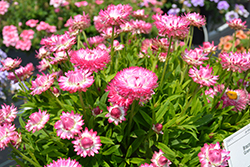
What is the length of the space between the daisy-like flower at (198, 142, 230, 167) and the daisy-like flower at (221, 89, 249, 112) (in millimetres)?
358

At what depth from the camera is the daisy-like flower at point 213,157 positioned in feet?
2.88

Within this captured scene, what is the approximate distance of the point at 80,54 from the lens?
3.30 ft

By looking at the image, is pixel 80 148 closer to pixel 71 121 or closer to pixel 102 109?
pixel 71 121

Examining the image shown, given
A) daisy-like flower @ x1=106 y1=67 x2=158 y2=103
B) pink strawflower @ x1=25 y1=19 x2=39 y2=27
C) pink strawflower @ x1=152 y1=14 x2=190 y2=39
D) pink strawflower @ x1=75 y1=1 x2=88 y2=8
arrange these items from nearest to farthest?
1. daisy-like flower @ x1=106 y1=67 x2=158 y2=103
2. pink strawflower @ x1=152 y1=14 x2=190 y2=39
3. pink strawflower @ x1=25 y1=19 x2=39 y2=27
4. pink strawflower @ x1=75 y1=1 x2=88 y2=8

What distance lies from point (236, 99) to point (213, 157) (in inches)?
18.0

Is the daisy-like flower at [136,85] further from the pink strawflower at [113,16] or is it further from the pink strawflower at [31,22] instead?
A: the pink strawflower at [31,22]

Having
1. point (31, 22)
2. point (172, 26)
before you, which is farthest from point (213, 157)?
point (31, 22)

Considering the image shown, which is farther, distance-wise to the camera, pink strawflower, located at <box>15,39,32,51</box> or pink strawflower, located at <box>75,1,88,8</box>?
pink strawflower, located at <box>75,1,88,8</box>

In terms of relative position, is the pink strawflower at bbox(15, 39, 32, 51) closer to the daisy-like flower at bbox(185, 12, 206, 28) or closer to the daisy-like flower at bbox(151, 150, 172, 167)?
the daisy-like flower at bbox(185, 12, 206, 28)

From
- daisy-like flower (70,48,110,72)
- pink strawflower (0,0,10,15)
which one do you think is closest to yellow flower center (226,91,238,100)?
daisy-like flower (70,48,110,72)

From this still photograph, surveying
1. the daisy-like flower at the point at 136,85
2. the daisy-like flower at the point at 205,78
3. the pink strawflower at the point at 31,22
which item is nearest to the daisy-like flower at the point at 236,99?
the daisy-like flower at the point at 205,78

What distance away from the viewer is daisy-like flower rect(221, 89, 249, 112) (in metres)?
1.17

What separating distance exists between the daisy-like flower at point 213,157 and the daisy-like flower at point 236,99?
0.36 m

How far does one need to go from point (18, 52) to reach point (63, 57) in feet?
7.98
